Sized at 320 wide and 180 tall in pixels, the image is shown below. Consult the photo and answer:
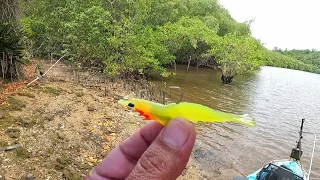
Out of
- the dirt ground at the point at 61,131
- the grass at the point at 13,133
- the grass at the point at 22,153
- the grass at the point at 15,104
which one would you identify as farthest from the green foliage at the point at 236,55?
the grass at the point at 22,153

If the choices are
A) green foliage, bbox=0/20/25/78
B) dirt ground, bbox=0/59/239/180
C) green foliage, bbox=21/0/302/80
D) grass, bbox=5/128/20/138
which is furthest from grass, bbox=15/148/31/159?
green foliage, bbox=21/0/302/80

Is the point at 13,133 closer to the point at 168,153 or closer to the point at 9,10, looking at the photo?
the point at 168,153

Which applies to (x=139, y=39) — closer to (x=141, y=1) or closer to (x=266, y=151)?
(x=141, y=1)

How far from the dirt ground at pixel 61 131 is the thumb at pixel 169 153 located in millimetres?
4878

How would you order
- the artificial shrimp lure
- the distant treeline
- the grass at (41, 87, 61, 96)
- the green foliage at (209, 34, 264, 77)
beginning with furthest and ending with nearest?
the green foliage at (209, 34, 264, 77), the distant treeline, the grass at (41, 87, 61, 96), the artificial shrimp lure

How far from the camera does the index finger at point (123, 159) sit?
72.8 inches

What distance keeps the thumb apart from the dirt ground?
488cm

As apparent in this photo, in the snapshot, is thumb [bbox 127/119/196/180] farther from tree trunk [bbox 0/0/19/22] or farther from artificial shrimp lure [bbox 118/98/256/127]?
tree trunk [bbox 0/0/19/22]

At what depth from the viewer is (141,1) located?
16.8 meters

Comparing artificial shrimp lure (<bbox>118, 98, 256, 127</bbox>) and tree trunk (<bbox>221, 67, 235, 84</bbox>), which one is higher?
artificial shrimp lure (<bbox>118, 98, 256, 127</bbox>)

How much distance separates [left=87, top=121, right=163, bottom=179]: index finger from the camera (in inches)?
72.8

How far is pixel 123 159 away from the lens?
1.90 meters

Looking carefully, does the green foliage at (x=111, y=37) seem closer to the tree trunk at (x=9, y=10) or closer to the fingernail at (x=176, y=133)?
the tree trunk at (x=9, y=10)

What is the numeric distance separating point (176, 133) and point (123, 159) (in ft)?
2.66
